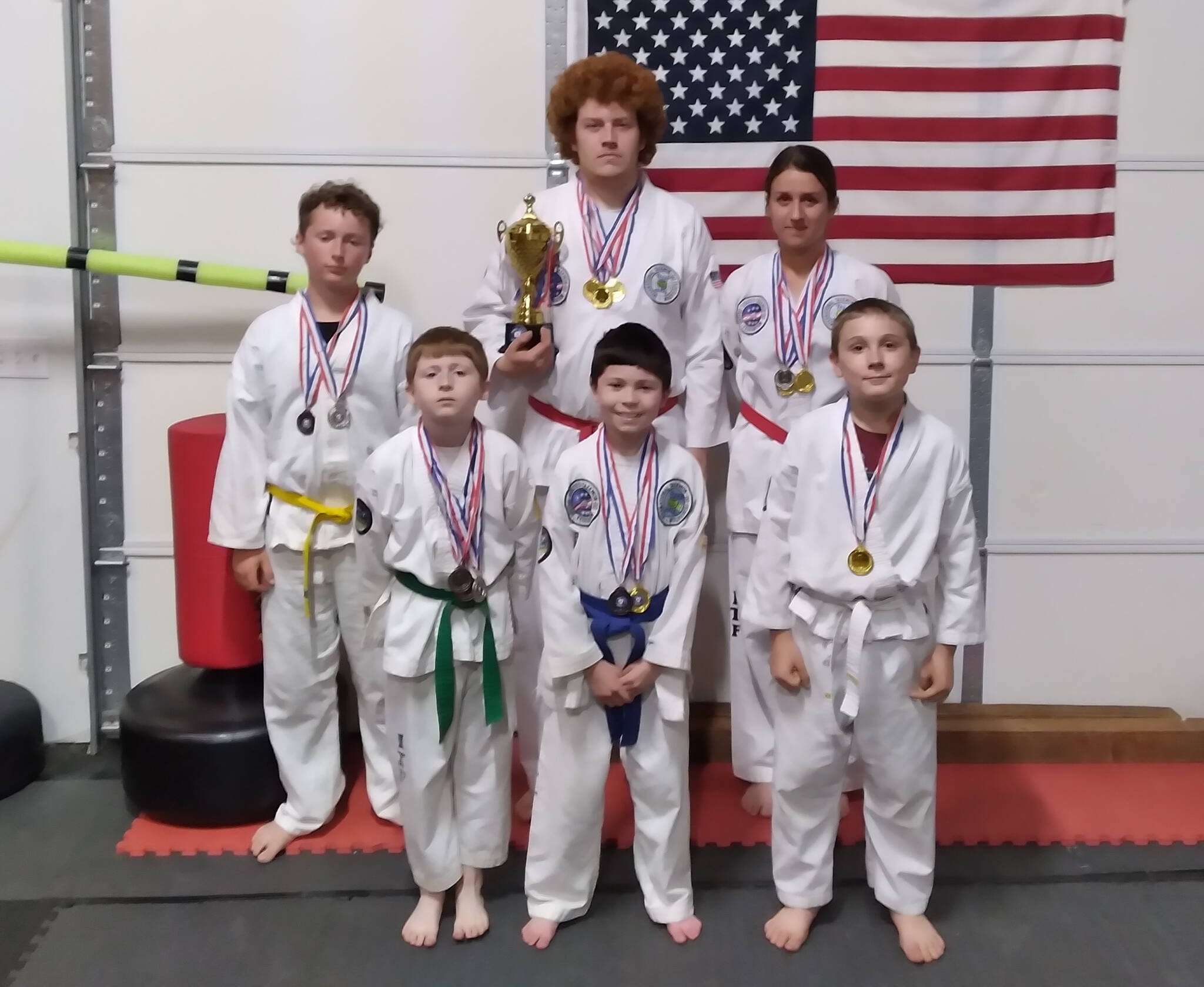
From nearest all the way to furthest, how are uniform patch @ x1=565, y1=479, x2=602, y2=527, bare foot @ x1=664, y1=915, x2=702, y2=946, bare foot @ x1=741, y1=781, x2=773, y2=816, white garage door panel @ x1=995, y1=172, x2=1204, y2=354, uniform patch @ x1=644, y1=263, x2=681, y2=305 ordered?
uniform patch @ x1=565, y1=479, x2=602, y2=527 < bare foot @ x1=664, y1=915, x2=702, y2=946 < uniform patch @ x1=644, y1=263, x2=681, y2=305 < bare foot @ x1=741, y1=781, x2=773, y2=816 < white garage door panel @ x1=995, y1=172, x2=1204, y2=354

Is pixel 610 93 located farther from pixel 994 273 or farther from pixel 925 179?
pixel 994 273

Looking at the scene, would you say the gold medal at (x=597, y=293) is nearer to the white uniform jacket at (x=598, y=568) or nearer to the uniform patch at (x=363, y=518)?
the white uniform jacket at (x=598, y=568)

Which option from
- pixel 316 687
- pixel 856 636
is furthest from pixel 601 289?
pixel 316 687

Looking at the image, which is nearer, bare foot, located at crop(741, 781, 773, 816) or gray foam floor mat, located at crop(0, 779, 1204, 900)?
gray foam floor mat, located at crop(0, 779, 1204, 900)

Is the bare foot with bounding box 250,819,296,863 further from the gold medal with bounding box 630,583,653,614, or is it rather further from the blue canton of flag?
the blue canton of flag

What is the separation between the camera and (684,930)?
2.45 m

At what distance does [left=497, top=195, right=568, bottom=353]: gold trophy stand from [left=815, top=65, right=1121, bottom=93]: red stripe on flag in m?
1.17

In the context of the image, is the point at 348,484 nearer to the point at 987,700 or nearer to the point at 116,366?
the point at 116,366

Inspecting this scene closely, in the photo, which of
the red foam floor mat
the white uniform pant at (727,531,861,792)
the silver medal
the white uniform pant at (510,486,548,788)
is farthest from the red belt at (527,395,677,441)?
the red foam floor mat

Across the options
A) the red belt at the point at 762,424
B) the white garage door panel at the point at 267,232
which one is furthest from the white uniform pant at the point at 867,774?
the white garage door panel at the point at 267,232

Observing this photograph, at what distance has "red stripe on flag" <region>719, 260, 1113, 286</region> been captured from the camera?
3.39 m

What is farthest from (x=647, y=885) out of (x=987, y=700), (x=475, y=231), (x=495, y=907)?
(x=475, y=231)

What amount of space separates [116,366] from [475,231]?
126 centimetres

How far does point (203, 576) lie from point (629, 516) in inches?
54.7
